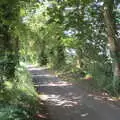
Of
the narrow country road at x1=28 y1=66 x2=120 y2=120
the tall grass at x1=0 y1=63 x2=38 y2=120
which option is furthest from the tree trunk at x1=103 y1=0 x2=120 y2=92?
the tall grass at x1=0 y1=63 x2=38 y2=120

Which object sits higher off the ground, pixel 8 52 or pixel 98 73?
pixel 8 52

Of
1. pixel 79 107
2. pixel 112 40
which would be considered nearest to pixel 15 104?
Answer: pixel 79 107

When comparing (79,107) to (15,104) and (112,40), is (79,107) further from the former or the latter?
(112,40)

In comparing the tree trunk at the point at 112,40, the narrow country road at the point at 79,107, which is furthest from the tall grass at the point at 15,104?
the tree trunk at the point at 112,40

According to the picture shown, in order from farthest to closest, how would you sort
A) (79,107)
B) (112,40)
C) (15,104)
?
(112,40)
(79,107)
(15,104)

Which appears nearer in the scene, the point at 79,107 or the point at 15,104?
the point at 15,104

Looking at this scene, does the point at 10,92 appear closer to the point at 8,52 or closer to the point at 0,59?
the point at 0,59

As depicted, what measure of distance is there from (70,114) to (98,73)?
283 inches

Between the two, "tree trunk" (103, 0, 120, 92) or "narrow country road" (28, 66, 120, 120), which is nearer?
"narrow country road" (28, 66, 120, 120)

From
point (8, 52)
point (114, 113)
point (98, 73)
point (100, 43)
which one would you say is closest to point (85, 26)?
point (100, 43)

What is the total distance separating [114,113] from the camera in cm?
998

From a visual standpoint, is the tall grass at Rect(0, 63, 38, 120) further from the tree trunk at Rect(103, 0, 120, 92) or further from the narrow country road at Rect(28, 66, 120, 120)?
the tree trunk at Rect(103, 0, 120, 92)

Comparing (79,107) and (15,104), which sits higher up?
(15,104)

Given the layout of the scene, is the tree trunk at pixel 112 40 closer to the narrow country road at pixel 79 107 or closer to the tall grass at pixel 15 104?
the narrow country road at pixel 79 107
